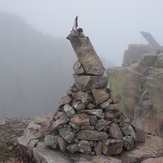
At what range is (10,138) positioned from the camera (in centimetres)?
1306

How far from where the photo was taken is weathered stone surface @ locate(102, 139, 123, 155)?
995 centimetres

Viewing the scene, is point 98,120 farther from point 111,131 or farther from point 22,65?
point 22,65

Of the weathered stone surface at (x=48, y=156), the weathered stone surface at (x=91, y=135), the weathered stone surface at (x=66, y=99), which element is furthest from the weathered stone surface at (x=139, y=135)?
the weathered stone surface at (x=48, y=156)

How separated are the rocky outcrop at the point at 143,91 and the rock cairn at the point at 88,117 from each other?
1269 cm

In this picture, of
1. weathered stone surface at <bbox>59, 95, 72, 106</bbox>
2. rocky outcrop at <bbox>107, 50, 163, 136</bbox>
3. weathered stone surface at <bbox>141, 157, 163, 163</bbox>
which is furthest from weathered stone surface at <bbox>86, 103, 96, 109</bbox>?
rocky outcrop at <bbox>107, 50, 163, 136</bbox>

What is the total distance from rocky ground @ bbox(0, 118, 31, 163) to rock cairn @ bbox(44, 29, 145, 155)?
215 cm

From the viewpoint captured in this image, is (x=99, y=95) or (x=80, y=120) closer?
(x=80, y=120)

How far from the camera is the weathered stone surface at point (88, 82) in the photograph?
10.6m

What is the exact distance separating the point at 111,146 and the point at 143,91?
16.8 m

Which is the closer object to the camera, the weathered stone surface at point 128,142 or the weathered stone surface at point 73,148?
the weathered stone surface at point 73,148

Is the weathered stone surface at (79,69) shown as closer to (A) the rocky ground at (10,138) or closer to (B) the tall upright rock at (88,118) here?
Result: (B) the tall upright rock at (88,118)

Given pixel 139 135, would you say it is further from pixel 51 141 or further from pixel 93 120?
pixel 51 141

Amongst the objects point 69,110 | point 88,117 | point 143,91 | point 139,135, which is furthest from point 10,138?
point 143,91

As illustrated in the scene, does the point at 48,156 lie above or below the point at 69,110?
below
